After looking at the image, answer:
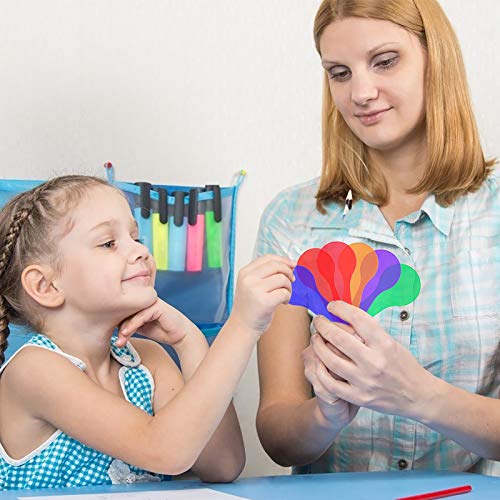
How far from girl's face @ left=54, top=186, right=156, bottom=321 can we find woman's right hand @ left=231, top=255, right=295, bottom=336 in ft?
0.71

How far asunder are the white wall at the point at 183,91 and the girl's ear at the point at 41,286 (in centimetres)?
81

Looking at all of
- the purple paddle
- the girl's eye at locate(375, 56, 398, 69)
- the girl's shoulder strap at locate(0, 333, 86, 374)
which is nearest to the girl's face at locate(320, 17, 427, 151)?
the girl's eye at locate(375, 56, 398, 69)

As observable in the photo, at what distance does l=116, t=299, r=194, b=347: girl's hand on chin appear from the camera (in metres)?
1.43

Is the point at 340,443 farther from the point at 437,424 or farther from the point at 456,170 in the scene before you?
the point at 456,170

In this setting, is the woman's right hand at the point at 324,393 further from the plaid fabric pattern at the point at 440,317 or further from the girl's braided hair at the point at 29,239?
the girl's braided hair at the point at 29,239

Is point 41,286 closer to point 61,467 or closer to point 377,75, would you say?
point 61,467

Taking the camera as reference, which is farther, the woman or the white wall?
the white wall

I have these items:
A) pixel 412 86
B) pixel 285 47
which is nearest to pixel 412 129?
pixel 412 86

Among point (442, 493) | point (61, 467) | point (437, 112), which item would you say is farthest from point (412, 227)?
point (61, 467)

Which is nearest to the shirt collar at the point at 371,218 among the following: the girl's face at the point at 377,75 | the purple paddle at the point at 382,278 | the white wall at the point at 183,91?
the girl's face at the point at 377,75

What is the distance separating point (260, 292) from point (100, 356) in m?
0.36

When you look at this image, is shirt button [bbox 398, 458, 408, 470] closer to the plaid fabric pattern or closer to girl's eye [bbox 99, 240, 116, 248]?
the plaid fabric pattern

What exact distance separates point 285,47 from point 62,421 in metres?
1.39

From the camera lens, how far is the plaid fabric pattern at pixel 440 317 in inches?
64.2
